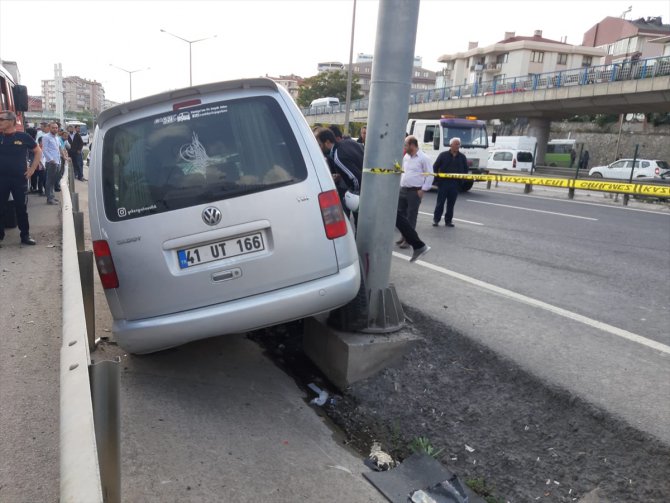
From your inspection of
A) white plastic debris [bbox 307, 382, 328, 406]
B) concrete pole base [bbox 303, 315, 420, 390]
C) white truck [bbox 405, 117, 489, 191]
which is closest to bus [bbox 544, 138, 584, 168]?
white truck [bbox 405, 117, 489, 191]

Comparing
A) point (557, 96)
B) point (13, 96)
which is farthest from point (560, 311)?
point (557, 96)

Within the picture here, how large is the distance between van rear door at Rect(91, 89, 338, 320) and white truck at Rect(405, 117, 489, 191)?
1793cm

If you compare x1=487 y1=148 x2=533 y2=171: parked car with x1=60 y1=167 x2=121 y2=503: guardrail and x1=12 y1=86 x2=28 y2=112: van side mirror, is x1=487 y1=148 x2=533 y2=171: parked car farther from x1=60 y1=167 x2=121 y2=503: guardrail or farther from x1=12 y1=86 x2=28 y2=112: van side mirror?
x1=60 y1=167 x2=121 y2=503: guardrail

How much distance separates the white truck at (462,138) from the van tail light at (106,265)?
18.3 meters

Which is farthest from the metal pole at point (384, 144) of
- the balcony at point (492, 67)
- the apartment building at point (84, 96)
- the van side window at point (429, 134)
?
the apartment building at point (84, 96)

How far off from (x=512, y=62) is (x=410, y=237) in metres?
82.9

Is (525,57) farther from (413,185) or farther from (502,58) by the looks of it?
(413,185)

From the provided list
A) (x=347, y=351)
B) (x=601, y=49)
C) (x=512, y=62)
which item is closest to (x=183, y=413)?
(x=347, y=351)

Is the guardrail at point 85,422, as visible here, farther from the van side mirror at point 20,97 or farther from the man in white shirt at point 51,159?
the man in white shirt at point 51,159

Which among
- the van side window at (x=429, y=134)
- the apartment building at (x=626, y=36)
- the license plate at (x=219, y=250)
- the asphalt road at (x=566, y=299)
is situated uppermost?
the apartment building at (x=626, y=36)

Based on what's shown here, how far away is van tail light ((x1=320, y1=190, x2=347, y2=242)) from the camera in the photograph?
3588mm

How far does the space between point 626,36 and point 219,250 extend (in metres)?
90.9

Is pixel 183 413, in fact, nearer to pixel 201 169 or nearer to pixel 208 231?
pixel 208 231

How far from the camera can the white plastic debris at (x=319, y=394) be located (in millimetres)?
4008
